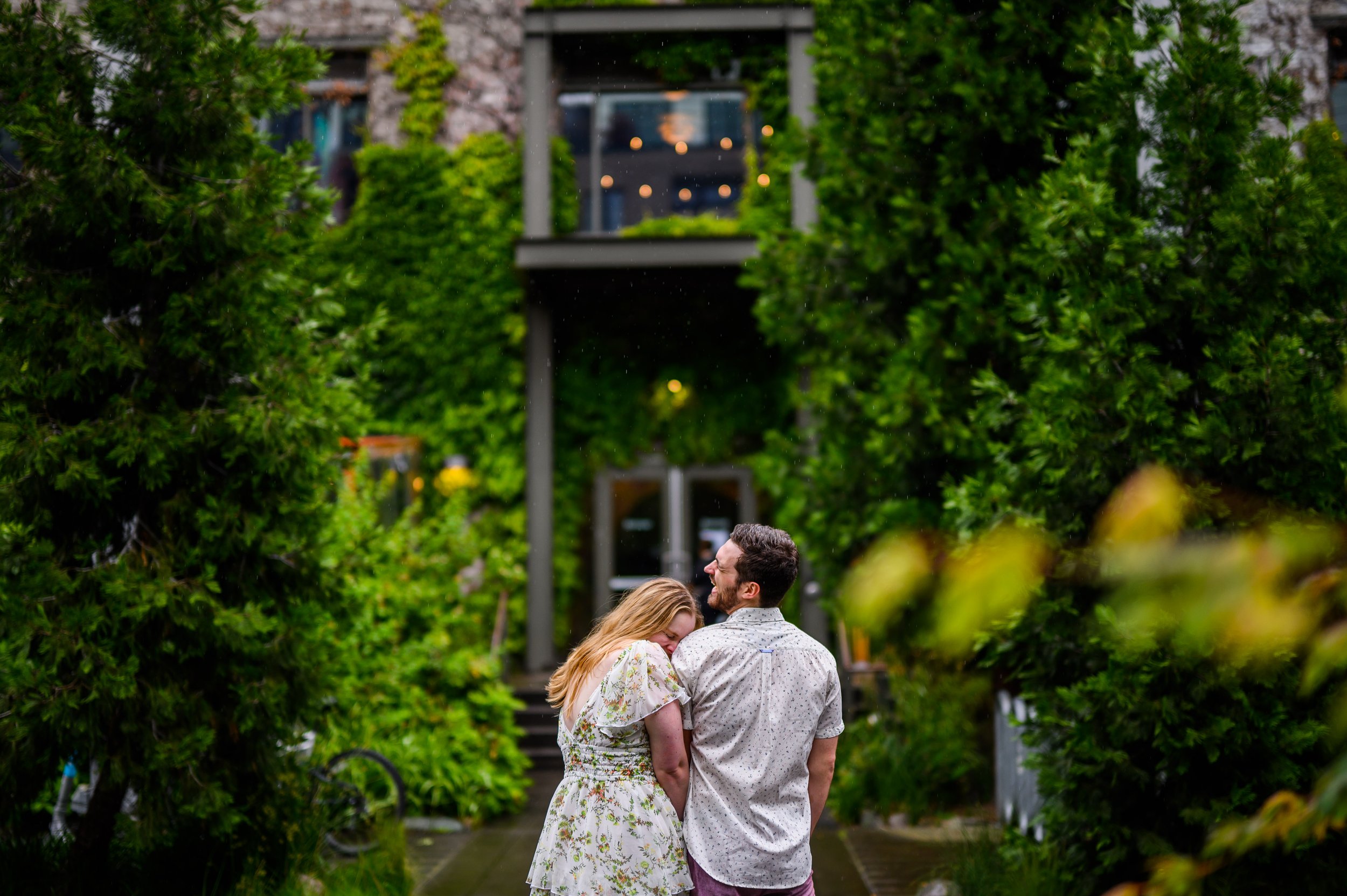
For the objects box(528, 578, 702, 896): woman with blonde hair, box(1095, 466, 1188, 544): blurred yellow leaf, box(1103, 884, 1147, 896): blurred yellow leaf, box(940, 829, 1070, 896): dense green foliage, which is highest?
box(1095, 466, 1188, 544): blurred yellow leaf

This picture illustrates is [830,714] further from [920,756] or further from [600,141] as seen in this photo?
[600,141]

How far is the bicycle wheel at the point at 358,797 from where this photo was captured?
626 cm

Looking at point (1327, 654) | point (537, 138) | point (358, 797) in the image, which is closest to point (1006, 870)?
point (358, 797)

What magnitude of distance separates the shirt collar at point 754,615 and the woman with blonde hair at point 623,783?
0.23 meters

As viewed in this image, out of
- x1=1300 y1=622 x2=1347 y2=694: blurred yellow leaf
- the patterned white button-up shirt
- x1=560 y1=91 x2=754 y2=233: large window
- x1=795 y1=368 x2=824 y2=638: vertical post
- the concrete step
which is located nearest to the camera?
x1=1300 y1=622 x2=1347 y2=694: blurred yellow leaf

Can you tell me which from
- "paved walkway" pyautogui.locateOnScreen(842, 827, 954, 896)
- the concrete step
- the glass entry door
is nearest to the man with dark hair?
"paved walkway" pyautogui.locateOnScreen(842, 827, 954, 896)

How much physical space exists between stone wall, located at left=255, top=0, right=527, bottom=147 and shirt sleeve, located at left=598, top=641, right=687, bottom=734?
1084 cm

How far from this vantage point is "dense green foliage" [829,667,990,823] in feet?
25.4

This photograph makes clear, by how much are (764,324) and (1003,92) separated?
2.28m

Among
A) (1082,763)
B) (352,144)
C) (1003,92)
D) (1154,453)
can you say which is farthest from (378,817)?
(352,144)

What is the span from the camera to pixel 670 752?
3000mm

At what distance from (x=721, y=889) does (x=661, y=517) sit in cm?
1009

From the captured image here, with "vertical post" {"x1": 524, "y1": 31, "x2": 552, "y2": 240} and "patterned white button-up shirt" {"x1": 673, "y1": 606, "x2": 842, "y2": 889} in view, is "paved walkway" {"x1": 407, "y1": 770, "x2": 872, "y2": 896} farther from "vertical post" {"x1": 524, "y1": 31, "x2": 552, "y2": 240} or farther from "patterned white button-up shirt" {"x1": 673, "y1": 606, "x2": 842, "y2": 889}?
"vertical post" {"x1": 524, "y1": 31, "x2": 552, "y2": 240}

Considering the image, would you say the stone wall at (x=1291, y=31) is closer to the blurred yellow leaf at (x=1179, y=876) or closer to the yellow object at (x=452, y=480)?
the blurred yellow leaf at (x=1179, y=876)
